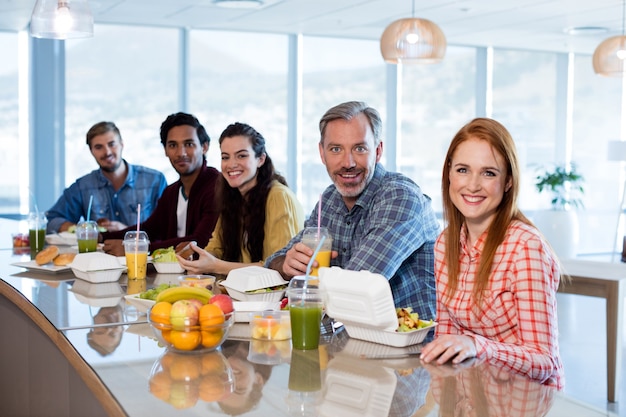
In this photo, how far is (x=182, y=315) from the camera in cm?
183

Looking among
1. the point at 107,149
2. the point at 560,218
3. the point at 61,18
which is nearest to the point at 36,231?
the point at 61,18

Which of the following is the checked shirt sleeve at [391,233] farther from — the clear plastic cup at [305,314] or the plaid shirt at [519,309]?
the clear plastic cup at [305,314]

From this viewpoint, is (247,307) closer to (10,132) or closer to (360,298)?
(360,298)

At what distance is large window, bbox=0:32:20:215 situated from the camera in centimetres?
911

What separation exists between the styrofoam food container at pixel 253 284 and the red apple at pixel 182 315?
0.60m

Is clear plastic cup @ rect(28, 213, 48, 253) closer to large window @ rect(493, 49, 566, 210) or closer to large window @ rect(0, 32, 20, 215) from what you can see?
large window @ rect(0, 32, 20, 215)

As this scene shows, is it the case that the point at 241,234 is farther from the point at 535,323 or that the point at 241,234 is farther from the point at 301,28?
the point at 301,28

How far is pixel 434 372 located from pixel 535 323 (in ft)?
1.19

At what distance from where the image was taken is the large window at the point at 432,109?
11.4 meters

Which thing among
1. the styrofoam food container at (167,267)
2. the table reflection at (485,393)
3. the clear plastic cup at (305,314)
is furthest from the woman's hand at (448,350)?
the styrofoam food container at (167,267)

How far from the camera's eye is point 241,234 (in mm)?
3635

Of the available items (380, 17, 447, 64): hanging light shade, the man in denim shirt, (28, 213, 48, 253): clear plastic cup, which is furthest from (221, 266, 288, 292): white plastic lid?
(380, 17, 447, 64): hanging light shade

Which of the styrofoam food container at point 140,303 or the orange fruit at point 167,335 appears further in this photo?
the styrofoam food container at point 140,303

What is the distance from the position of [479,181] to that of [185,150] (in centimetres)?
256
